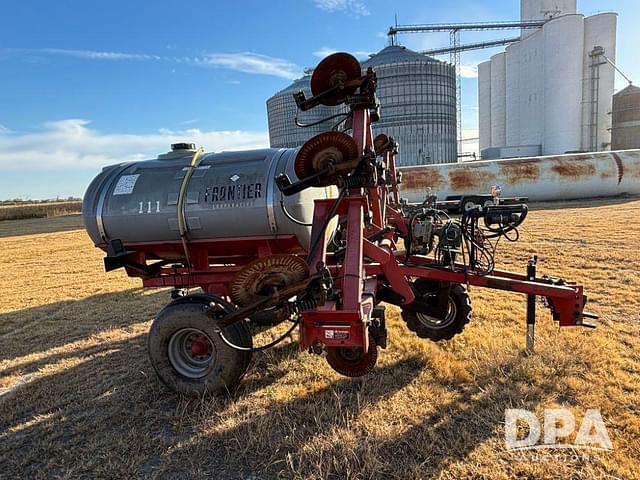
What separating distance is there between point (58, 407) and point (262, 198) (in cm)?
241

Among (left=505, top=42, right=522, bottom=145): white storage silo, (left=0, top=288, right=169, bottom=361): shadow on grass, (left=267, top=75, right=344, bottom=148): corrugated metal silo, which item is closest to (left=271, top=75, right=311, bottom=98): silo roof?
Answer: (left=267, top=75, right=344, bottom=148): corrugated metal silo

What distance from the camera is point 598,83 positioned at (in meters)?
32.9

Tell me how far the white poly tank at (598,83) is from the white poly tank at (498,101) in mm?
7738

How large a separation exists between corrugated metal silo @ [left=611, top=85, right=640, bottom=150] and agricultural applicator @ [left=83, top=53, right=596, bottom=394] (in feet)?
131

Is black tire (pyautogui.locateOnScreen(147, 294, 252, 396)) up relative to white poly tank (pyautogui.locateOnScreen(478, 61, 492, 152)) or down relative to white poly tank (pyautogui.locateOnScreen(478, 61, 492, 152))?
down

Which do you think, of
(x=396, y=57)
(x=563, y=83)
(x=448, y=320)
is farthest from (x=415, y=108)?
(x=448, y=320)

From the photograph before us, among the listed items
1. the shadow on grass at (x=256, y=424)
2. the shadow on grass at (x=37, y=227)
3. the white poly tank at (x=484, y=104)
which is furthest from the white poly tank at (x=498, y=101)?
the shadow on grass at (x=256, y=424)

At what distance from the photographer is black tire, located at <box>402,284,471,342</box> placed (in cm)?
416

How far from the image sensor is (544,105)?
3412cm

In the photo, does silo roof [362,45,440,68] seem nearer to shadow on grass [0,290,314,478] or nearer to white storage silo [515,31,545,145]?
white storage silo [515,31,545,145]

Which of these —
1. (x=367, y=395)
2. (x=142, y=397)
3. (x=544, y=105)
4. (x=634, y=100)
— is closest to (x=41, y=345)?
(x=142, y=397)

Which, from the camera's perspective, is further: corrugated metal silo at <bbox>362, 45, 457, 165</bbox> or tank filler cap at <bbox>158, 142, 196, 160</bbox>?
corrugated metal silo at <bbox>362, 45, 457, 165</bbox>

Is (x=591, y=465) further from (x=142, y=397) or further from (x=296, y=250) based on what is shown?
(x=142, y=397)

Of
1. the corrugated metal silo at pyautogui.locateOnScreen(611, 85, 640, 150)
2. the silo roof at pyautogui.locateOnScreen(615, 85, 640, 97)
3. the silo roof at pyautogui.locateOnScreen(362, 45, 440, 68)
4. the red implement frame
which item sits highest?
the silo roof at pyautogui.locateOnScreen(362, 45, 440, 68)
